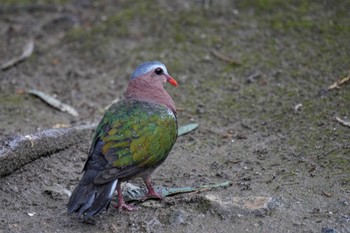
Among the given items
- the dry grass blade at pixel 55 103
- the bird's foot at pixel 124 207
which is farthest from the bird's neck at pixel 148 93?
the dry grass blade at pixel 55 103

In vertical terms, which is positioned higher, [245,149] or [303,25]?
[303,25]

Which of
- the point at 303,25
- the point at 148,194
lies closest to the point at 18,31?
the point at 303,25

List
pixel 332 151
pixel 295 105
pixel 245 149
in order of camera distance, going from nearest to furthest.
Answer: pixel 332 151, pixel 245 149, pixel 295 105

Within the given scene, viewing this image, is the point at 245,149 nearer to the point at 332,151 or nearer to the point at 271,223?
the point at 332,151

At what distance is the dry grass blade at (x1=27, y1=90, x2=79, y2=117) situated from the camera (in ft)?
21.7

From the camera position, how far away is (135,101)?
5.00 metres

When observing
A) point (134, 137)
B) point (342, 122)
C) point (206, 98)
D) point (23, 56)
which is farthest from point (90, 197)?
point (23, 56)

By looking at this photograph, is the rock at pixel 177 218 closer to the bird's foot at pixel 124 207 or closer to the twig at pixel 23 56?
the bird's foot at pixel 124 207

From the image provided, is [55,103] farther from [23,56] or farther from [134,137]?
[134,137]

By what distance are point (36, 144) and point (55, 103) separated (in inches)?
59.0

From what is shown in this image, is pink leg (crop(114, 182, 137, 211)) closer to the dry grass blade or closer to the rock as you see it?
the rock

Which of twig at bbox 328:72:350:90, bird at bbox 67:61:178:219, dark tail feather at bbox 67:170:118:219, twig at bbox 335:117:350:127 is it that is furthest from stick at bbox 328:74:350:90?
dark tail feather at bbox 67:170:118:219

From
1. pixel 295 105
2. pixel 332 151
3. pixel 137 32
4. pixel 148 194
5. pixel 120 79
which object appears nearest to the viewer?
pixel 148 194

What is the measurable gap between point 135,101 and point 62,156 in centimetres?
102
